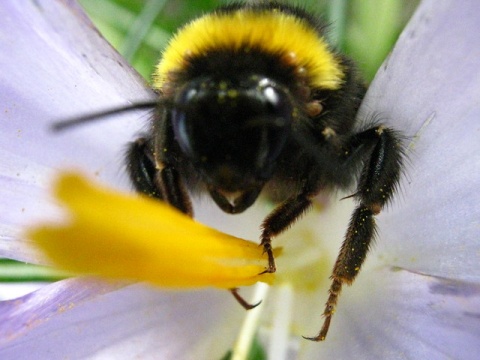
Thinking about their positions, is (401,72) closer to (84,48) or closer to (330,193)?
(330,193)

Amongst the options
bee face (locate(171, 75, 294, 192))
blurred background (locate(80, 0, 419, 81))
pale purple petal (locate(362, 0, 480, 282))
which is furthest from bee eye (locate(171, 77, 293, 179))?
blurred background (locate(80, 0, 419, 81))

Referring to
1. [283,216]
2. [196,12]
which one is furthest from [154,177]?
[196,12]

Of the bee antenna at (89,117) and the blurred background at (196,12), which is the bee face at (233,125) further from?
the blurred background at (196,12)

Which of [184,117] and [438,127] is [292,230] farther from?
[184,117]

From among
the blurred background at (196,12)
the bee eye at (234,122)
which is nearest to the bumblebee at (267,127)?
the bee eye at (234,122)

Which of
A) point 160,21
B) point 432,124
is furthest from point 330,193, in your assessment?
point 160,21

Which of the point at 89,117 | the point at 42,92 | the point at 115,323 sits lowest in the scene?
the point at 115,323
